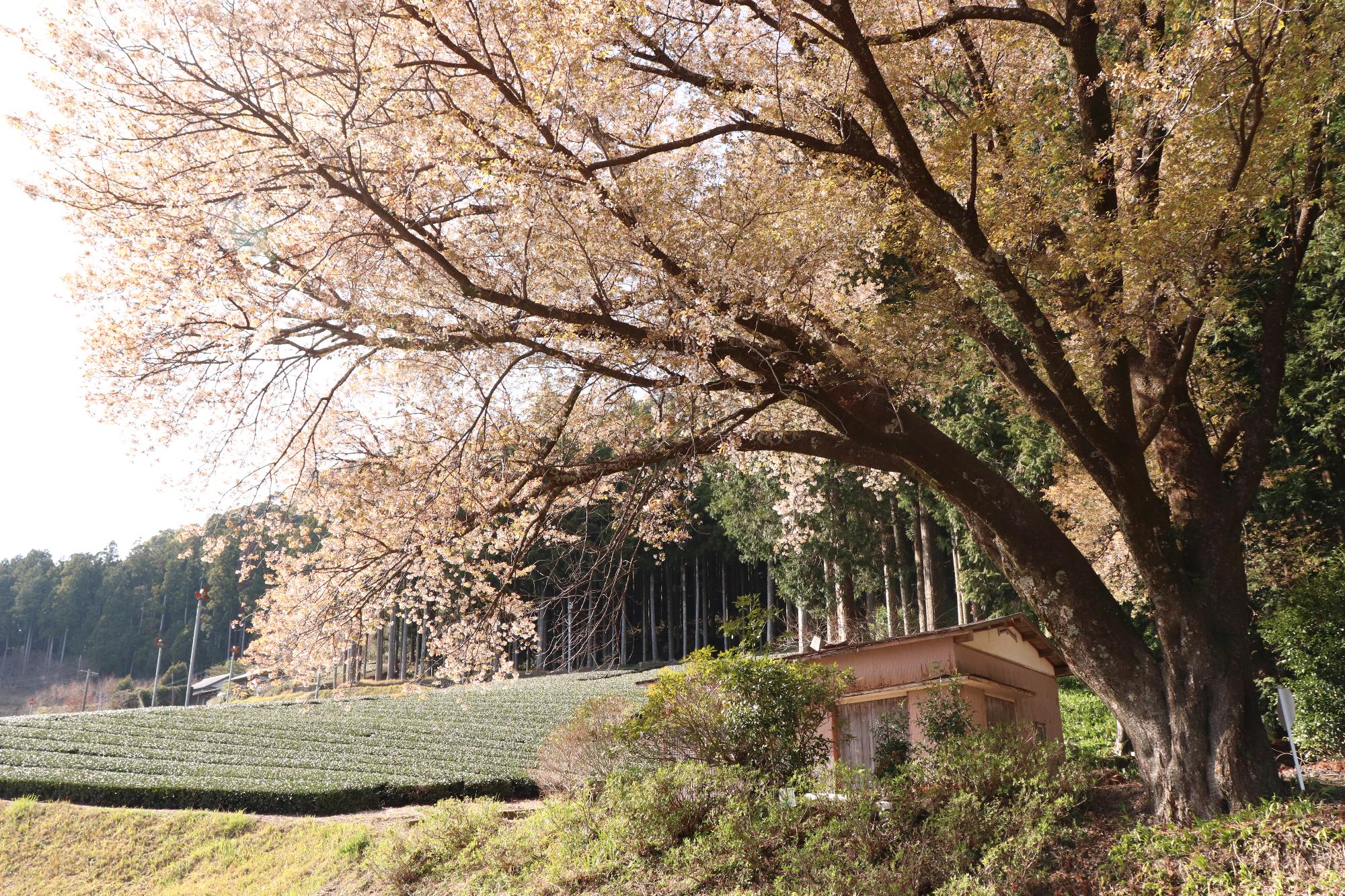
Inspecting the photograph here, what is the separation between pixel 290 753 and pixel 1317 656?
19749 millimetres

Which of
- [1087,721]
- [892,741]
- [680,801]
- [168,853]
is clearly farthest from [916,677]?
[168,853]

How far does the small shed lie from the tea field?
5263 millimetres

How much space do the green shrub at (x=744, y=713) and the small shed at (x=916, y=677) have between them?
117 cm

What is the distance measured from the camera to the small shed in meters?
10.9

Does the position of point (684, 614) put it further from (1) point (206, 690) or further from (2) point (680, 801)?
(2) point (680, 801)

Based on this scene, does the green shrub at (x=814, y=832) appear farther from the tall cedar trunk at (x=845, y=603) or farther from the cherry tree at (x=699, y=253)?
the tall cedar trunk at (x=845, y=603)

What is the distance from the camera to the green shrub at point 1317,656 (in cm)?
959

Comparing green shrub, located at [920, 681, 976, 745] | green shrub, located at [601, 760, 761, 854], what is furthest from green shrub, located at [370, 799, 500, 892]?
green shrub, located at [920, 681, 976, 745]

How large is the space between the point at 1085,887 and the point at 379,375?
24.4ft

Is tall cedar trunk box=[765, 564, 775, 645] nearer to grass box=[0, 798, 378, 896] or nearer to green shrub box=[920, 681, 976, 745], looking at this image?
grass box=[0, 798, 378, 896]

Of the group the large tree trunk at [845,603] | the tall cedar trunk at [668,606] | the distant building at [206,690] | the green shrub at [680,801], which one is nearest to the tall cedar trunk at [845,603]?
the large tree trunk at [845,603]

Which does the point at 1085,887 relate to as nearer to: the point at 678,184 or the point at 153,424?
the point at 678,184

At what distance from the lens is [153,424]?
7188mm

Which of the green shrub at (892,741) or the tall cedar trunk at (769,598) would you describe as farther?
the tall cedar trunk at (769,598)
